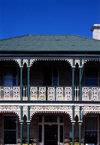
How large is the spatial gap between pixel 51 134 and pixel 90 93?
4.00m

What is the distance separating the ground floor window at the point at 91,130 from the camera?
1566 cm

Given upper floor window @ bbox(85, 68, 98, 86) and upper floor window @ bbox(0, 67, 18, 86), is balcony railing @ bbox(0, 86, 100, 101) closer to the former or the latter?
upper floor window @ bbox(0, 67, 18, 86)

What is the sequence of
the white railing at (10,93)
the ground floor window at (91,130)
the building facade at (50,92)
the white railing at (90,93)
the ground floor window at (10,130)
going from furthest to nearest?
the ground floor window at (10,130) < the ground floor window at (91,130) < the white railing at (10,93) < the white railing at (90,93) < the building facade at (50,92)

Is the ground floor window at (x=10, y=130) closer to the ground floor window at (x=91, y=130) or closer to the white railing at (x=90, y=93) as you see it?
the ground floor window at (x=91, y=130)

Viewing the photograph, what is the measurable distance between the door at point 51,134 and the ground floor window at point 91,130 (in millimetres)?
2041

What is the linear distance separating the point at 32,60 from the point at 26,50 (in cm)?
68

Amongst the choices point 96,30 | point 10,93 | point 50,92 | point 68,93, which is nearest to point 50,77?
point 50,92

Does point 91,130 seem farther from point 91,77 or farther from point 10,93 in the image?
point 10,93

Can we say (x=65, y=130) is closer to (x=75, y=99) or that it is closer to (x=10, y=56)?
(x=75, y=99)

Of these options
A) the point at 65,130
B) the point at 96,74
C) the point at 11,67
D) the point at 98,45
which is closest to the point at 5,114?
the point at 11,67

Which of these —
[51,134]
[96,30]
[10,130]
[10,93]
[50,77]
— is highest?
[96,30]

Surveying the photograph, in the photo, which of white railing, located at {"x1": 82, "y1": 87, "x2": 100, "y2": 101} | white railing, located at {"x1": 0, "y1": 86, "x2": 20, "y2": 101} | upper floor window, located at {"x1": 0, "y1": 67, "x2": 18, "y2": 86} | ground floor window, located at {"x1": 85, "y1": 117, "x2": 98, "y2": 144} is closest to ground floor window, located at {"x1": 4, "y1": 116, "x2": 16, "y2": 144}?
white railing, located at {"x1": 0, "y1": 86, "x2": 20, "y2": 101}

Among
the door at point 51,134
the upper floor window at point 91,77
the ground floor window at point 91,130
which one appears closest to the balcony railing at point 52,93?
the upper floor window at point 91,77

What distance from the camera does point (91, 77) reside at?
1592cm
